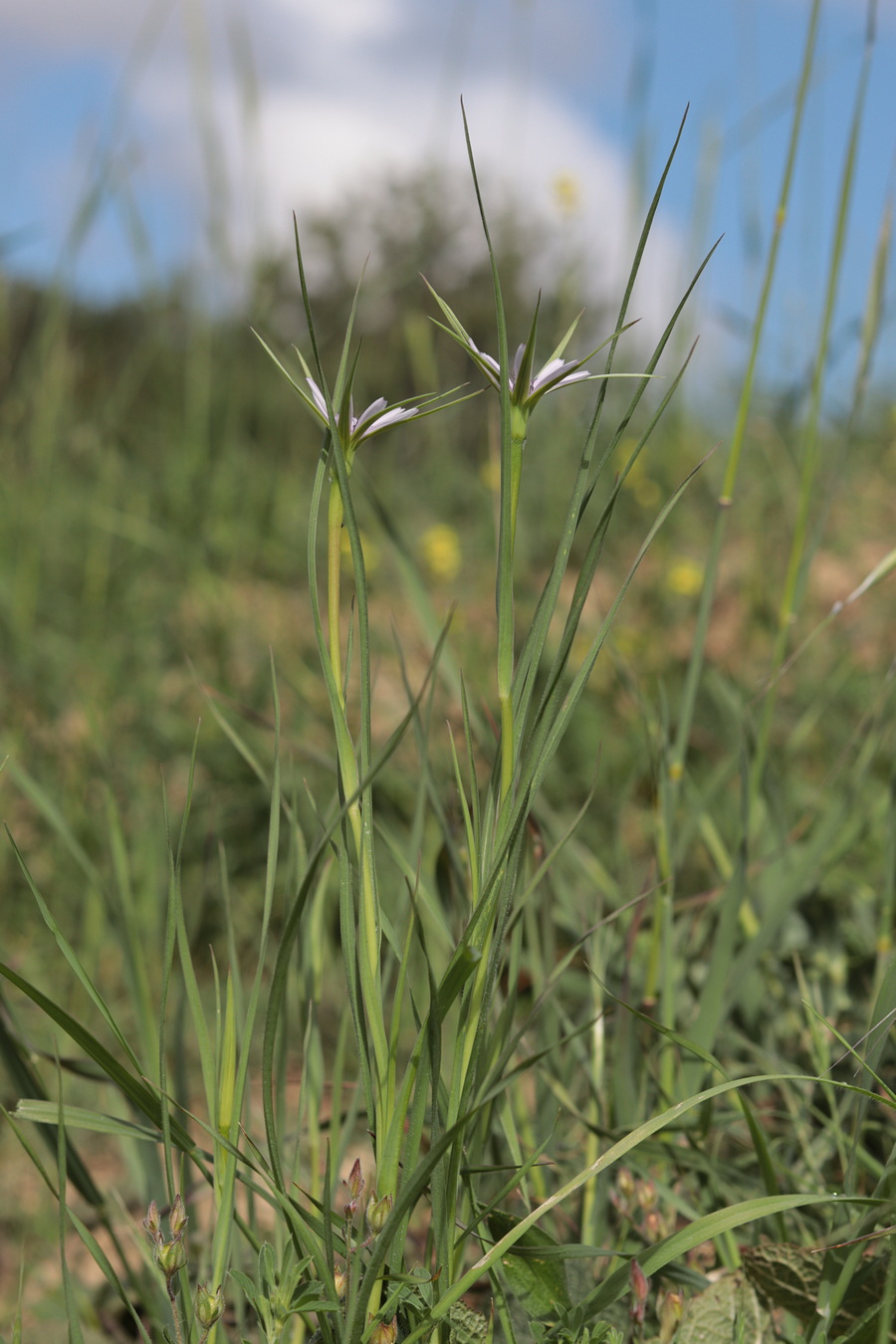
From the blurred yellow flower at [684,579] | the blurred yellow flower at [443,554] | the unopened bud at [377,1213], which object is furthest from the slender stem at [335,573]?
the blurred yellow flower at [443,554]

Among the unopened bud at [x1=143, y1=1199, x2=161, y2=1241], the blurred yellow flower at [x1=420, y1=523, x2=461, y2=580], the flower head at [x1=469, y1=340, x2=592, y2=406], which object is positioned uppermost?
the flower head at [x1=469, y1=340, x2=592, y2=406]

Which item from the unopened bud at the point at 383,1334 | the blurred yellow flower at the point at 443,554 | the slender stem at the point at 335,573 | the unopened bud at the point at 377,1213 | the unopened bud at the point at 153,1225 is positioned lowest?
the blurred yellow flower at the point at 443,554

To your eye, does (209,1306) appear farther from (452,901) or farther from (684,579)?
(684,579)

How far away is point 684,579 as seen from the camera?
2254mm

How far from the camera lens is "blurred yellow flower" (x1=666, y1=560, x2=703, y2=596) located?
2.24 meters

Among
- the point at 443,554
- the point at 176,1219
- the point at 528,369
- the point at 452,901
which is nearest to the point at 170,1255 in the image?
the point at 176,1219

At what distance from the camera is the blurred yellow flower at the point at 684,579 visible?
7.36ft

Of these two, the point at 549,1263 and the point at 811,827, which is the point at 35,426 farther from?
the point at 549,1263

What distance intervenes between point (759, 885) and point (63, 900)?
1.16 m

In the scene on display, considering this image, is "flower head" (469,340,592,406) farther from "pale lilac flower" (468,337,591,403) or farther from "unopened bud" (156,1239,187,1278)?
"unopened bud" (156,1239,187,1278)

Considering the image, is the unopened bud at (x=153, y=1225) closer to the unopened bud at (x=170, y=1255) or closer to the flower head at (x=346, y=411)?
the unopened bud at (x=170, y=1255)

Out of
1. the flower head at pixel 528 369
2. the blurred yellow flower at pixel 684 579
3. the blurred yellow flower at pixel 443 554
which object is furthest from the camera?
the blurred yellow flower at pixel 443 554

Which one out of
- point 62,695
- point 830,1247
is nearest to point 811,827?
point 830,1247

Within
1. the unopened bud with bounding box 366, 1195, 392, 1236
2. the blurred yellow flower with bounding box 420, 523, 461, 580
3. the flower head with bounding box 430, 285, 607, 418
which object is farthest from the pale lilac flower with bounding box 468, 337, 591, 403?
the blurred yellow flower with bounding box 420, 523, 461, 580
